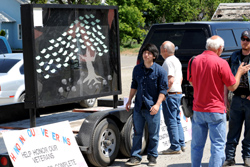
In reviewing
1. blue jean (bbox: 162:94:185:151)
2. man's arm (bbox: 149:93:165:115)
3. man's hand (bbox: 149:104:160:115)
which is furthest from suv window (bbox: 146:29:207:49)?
man's hand (bbox: 149:104:160:115)

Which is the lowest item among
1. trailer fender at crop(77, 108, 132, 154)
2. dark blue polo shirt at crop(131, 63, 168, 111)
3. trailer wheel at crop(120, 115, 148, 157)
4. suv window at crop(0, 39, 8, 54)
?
trailer wheel at crop(120, 115, 148, 157)

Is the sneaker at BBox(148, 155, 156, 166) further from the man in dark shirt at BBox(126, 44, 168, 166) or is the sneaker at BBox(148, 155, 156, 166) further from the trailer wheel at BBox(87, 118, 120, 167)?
the trailer wheel at BBox(87, 118, 120, 167)

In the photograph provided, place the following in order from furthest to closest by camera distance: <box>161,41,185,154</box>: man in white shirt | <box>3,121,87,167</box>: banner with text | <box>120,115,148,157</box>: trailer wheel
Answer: <box>161,41,185,154</box>: man in white shirt → <box>120,115,148,157</box>: trailer wheel → <box>3,121,87,167</box>: banner with text

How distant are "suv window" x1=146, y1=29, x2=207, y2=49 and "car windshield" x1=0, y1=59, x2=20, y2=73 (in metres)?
3.28

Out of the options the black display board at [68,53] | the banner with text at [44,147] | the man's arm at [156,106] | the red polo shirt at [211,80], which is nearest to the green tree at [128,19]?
the black display board at [68,53]

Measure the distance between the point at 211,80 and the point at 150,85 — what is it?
1.17m

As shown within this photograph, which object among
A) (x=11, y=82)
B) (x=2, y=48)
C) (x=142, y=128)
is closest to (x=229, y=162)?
(x=142, y=128)

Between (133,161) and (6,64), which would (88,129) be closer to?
(133,161)

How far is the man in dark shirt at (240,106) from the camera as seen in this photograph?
597cm

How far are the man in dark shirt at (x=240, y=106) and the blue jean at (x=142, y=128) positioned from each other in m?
1.02

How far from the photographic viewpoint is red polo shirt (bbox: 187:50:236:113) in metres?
5.19

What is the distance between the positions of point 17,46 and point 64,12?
41153 mm

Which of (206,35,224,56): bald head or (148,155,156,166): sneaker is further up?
(206,35,224,56): bald head

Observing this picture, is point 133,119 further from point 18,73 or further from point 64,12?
point 18,73
